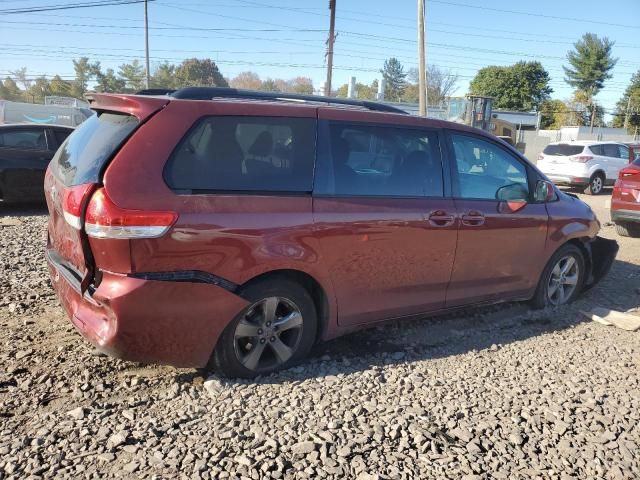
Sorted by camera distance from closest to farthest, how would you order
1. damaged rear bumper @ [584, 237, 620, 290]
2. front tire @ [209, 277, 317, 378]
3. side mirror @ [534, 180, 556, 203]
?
front tire @ [209, 277, 317, 378]
side mirror @ [534, 180, 556, 203]
damaged rear bumper @ [584, 237, 620, 290]

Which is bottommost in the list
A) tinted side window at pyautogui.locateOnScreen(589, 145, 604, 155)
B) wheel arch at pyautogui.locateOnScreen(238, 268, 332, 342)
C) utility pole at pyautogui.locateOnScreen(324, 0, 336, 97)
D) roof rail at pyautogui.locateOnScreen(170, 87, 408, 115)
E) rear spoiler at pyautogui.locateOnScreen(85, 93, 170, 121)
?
wheel arch at pyautogui.locateOnScreen(238, 268, 332, 342)

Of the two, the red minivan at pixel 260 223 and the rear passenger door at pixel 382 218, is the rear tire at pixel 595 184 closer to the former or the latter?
the red minivan at pixel 260 223

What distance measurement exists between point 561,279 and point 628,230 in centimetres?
511

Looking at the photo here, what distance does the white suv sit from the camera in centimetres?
1695

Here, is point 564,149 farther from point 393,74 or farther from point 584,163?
point 393,74

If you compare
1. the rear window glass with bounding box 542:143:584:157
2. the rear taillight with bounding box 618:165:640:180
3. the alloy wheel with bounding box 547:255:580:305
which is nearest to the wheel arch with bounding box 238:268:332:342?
the alloy wheel with bounding box 547:255:580:305

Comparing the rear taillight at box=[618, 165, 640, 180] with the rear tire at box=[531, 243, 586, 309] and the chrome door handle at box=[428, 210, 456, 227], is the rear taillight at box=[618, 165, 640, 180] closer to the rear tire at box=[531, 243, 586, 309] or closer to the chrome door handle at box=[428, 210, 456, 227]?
the rear tire at box=[531, 243, 586, 309]

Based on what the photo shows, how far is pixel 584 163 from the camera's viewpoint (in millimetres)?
16938

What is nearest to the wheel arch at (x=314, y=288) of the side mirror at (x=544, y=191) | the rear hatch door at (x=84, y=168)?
the rear hatch door at (x=84, y=168)

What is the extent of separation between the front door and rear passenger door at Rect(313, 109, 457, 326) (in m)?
0.17

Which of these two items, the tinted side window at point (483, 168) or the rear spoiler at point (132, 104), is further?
the tinted side window at point (483, 168)

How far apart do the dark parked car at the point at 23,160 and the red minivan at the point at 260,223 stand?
20.3 ft

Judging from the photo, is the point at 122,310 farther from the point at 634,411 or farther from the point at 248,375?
the point at 634,411

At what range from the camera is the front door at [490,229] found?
13.9ft
